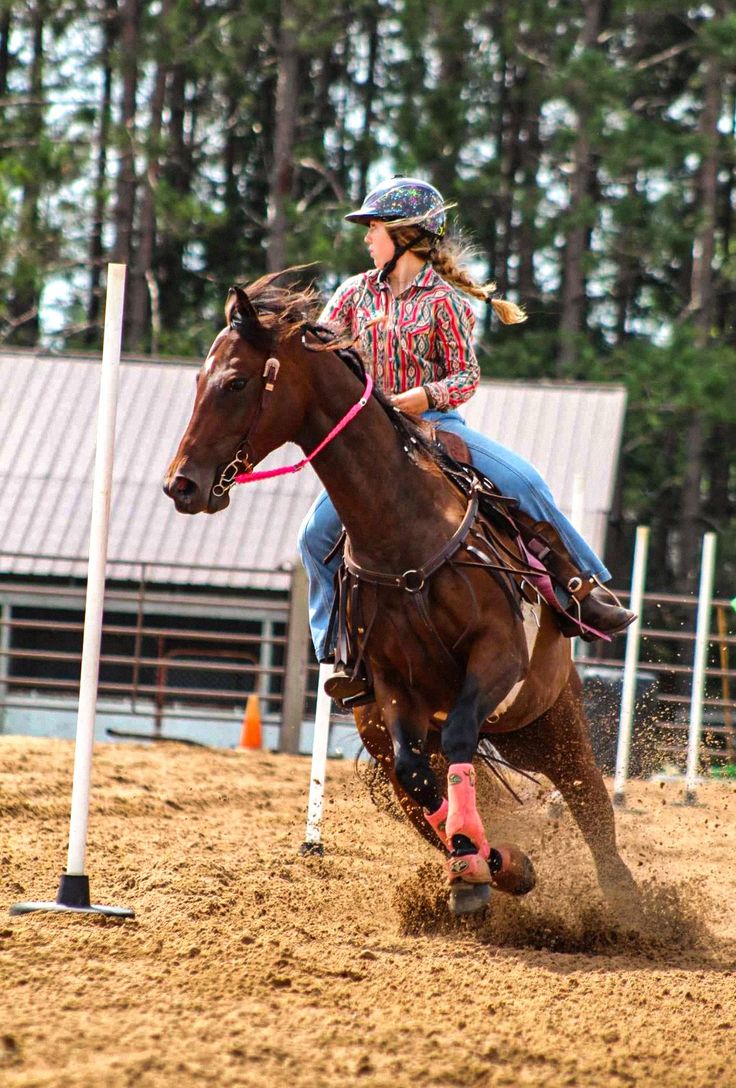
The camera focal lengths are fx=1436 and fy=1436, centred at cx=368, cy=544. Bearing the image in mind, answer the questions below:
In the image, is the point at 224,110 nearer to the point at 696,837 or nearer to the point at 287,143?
the point at 287,143

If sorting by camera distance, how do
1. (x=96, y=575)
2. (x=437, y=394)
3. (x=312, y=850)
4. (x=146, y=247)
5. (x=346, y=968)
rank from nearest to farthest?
1. (x=346, y=968)
2. (x=96, y=575)
3. (x=437, y=394)
4. (x=312, y=850)
5. (x=146, y=247)

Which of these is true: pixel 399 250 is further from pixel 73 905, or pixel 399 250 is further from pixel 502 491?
pixel 73 905

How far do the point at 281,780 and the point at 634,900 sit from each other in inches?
208

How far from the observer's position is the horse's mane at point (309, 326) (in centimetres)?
484

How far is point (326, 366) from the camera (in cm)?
496

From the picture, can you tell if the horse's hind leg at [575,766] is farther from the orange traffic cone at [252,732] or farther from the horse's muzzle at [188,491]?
the orange traffic cone at [252,732]

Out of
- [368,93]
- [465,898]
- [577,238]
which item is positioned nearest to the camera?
[465,898]

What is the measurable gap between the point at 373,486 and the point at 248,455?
1.78ft

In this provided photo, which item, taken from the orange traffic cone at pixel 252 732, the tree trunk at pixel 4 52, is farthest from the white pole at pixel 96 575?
the tree trunk at pixel 4 52

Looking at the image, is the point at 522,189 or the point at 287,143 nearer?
the point at 287,143

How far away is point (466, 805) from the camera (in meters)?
4.85

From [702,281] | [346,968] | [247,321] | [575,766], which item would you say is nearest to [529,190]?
[702,281]

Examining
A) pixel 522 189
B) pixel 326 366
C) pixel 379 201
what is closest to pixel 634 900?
pixel 326 366

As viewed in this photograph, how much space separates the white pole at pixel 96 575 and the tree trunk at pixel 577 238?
896 inches
